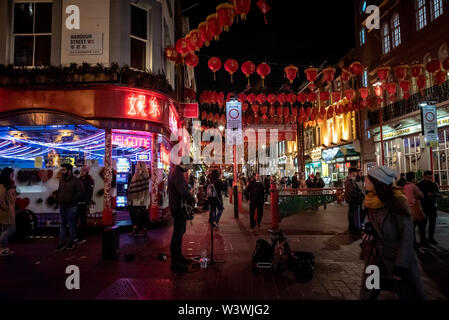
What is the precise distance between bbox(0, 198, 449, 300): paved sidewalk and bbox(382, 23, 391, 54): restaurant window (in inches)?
716

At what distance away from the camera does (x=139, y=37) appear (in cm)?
1132

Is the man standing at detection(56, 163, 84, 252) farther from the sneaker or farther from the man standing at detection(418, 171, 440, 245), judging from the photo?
the man standing at detection(418, 171, 440, 245)

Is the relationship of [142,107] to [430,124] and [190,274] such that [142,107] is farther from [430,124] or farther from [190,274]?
[430,124]

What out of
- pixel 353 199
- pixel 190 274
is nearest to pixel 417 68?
pixel 353 199

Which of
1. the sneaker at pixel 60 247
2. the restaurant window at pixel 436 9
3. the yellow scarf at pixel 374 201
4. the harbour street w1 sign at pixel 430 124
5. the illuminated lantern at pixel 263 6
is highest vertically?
the restaurant window at pixel 436 9

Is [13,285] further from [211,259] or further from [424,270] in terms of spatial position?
[424,270]

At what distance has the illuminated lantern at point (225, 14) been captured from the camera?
7.98 metres

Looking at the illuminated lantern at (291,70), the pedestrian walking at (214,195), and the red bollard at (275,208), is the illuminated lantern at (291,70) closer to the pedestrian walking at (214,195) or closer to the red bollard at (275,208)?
the red bollard at (275,208)

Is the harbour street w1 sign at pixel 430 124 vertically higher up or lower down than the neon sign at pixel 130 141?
higher up

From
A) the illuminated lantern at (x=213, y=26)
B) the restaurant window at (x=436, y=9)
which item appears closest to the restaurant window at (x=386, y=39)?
the restaurant window at (x=436, y=9)

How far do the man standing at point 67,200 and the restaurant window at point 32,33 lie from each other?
17.9ft

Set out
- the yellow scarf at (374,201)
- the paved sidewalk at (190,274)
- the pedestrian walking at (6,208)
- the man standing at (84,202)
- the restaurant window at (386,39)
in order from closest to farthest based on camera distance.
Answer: the yellow scarf at (374,201), the paved sidewalk at (190,274), the pedestrian walking at (6,208), the man standing at (84,202), the restaurant window at (386,39)

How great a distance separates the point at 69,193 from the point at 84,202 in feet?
6.11

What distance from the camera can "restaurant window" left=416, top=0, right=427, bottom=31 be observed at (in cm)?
1839
